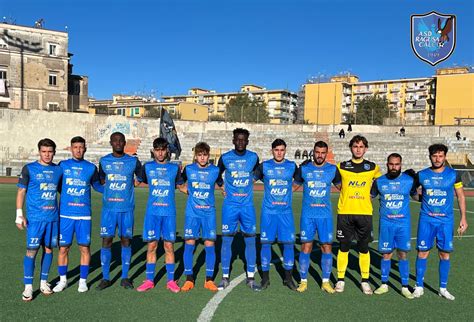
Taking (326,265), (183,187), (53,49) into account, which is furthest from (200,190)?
(53,49)

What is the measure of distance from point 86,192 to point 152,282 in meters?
1.47

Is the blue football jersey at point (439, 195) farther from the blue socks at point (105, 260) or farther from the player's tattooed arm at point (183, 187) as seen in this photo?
the blue socks at point (105, 260)

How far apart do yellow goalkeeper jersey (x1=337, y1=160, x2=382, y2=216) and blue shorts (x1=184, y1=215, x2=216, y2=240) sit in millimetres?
1784

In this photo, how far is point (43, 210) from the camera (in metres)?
5.16

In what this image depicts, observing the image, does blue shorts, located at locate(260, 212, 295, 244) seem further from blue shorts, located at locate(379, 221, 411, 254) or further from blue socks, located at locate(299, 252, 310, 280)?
blue shorts, located at locate(379, 221, 411, 254)

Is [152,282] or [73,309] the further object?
[152,282]

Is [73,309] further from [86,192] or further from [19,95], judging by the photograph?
[19,95]

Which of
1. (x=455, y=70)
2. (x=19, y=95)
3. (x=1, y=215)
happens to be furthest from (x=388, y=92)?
(x=1, y=215)

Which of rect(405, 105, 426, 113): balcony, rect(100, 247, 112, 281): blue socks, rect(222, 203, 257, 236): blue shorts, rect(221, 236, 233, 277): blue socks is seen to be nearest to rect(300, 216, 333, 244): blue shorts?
rect(222, 203, 257, 236): blue shorts

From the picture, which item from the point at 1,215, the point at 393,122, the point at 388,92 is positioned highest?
the point at 388,92

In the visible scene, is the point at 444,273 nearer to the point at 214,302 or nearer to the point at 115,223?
the point at 214,302

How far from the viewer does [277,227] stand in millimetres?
5727

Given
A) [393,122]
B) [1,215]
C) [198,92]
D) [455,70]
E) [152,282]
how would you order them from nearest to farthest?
[152,282] < [1,215] < [393,122] < [455,70] < [198,92]

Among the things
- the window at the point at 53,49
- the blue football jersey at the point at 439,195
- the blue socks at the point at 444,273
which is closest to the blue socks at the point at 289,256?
the blue football jersey at the point at 439,195
